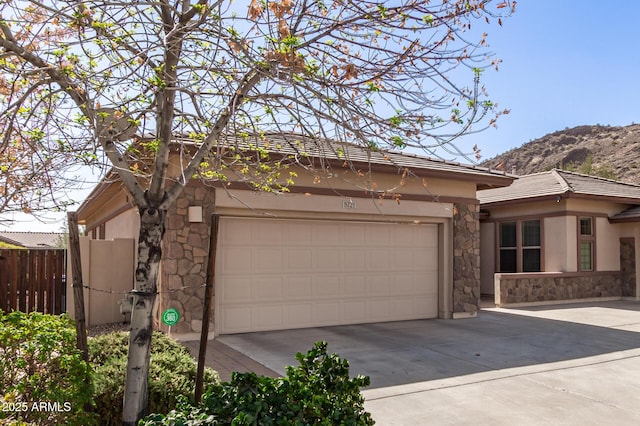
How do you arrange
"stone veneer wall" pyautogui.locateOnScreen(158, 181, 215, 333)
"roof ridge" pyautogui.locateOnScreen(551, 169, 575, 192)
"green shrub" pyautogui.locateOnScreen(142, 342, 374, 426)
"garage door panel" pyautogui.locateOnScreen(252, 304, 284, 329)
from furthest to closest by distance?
1. "roof ridge" pyautogui.locateOnScreen(551, 169, 575, 192)
2. "garage door panel" pyautogui.locateOnScreen(252, 304, 284, 329)
3. "stone veneer wall" pyautogui.locateOnScreen(158, 181, 215, 333)
4. "green shrub" pyautogui.locateOnScreen(142, 342, 374, 426)

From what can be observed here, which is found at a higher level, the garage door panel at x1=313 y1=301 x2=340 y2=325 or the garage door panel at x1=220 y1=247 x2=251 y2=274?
the garage door panel at x1=220 y1=247 x2=251 y2=274

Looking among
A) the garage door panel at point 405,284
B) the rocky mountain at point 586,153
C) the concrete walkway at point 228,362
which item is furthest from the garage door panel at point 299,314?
the rocky mountain at point 586,153

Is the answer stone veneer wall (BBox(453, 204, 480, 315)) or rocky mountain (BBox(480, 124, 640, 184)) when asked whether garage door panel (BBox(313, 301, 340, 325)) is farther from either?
rocky mountain (BBox(480, 124, 640, 184))

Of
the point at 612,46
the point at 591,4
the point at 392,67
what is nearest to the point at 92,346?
the point at 392,67

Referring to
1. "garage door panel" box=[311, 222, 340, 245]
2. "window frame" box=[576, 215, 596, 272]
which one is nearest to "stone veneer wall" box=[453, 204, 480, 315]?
"garage door panel" box=[311, 222, 340, 245]

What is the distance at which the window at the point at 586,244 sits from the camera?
17156mm

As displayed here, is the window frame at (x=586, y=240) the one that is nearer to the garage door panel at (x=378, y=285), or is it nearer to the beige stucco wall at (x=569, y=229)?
the beige stucco wall at (x=569, y=229)

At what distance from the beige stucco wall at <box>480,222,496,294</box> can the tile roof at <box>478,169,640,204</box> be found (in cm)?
111

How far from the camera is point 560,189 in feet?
54.1

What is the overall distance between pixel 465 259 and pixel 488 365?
5262 mm

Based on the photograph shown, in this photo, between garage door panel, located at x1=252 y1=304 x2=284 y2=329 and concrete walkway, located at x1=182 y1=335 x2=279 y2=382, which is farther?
garage door panel, located at x1=252 y1=304 x2=284 y2=329

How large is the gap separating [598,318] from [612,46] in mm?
9424

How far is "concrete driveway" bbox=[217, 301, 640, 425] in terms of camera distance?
5691mm

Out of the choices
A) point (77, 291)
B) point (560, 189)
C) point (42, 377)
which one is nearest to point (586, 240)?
point (560, 189)
